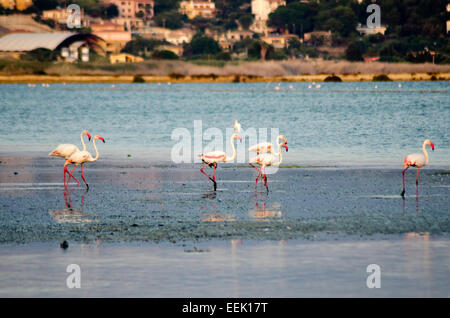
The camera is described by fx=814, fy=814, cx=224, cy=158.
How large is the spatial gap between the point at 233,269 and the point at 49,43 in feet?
542

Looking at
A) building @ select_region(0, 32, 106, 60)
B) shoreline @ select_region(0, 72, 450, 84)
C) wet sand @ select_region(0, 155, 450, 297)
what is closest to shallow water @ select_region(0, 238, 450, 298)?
wet sand @ select_region(0, 155, 450, 297)

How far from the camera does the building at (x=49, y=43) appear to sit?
559 ft

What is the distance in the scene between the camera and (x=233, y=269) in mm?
11383

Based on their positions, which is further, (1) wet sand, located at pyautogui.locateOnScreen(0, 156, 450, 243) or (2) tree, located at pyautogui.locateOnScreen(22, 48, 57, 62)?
(2) tree, located at pyautogui.locateOnScreen(22, 48, 57, 62)

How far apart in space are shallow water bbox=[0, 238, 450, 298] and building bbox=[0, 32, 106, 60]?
6312 inches

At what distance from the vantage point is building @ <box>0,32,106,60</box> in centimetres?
17050

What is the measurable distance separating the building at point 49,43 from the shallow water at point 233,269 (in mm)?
160330

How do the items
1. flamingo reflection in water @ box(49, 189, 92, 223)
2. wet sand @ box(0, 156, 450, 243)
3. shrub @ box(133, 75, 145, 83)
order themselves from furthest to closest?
shrub @ box(133, 75, 145, 83)
flamingo reflection in water @ box(49, 189, 92, 223)
wet sand @ box(0, 156, 450, 243)

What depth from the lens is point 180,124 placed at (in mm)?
48375

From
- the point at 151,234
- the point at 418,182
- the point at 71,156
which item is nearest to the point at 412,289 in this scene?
the point at 151,234
